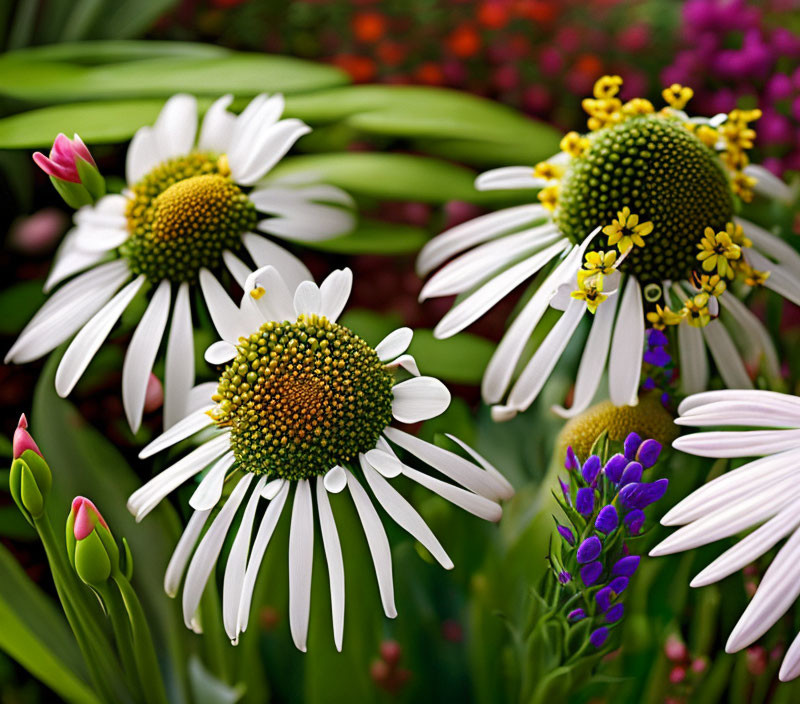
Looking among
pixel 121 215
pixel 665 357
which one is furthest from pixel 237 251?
pixel 665 357

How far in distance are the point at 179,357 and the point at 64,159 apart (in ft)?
0.31

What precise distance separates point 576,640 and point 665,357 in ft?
0.39

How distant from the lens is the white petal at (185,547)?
1.05 feet

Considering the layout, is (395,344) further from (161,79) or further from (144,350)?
(161,79)

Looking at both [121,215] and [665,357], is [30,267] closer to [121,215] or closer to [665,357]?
[121,215]

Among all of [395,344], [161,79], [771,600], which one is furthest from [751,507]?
[161,79]

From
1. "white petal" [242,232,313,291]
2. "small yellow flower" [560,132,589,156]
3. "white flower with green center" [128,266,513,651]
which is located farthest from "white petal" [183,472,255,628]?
"small yellow flower" [560,132,589,156]

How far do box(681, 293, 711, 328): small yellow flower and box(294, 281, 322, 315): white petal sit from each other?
139 mm

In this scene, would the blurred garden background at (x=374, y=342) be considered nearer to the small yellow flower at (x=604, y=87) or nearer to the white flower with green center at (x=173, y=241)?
the white flower with green center at (x=173, y=241)

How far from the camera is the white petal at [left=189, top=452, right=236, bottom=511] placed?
30 centimetres

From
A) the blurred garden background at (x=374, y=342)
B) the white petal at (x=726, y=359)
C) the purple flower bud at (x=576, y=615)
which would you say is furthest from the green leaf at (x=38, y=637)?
the white petal at (x=726, y=359)

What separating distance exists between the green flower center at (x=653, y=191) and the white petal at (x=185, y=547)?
19cm

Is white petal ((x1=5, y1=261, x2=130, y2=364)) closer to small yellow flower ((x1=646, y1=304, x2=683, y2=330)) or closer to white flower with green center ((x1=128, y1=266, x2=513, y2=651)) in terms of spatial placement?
white flower with green center ((x1=128, y1=266, x2=513, y2=651))

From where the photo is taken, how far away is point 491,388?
38 centimetres
